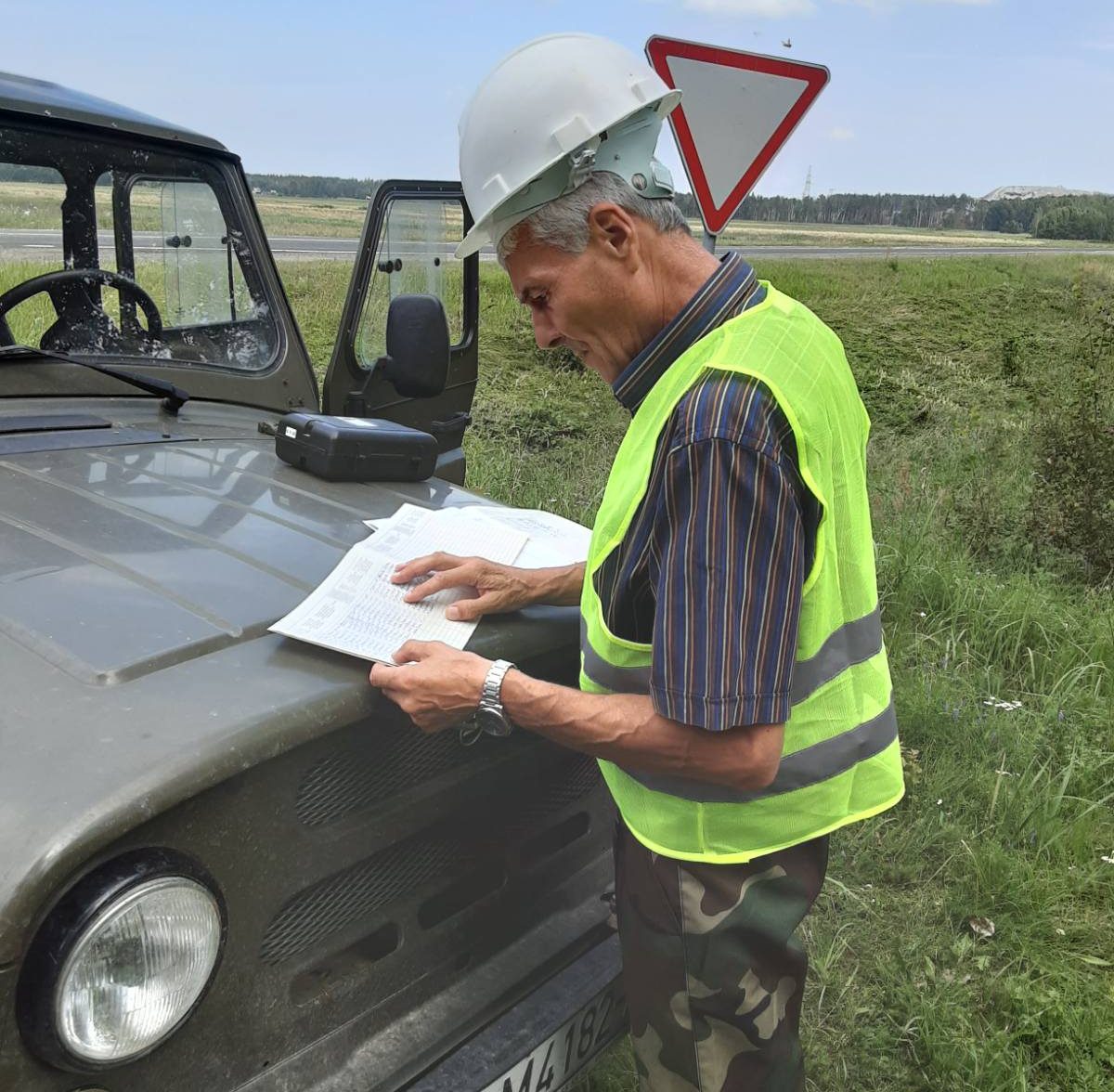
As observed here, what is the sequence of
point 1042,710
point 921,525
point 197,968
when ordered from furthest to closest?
point 921,525, point 1042,710, point 197,968

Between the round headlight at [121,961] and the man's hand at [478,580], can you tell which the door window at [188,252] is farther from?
the round headlight at [121,961]

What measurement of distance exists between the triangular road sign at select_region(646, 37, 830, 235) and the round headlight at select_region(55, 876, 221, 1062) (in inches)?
Answer: 108

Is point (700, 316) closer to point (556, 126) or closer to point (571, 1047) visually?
point (556, 126)

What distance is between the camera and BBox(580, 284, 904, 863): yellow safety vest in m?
1.35

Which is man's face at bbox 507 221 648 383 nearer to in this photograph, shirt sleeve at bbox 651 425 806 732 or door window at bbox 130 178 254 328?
shirt sleeve at bbox 651 425 806 732

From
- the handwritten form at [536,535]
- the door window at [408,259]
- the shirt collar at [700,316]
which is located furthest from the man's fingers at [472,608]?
the door window at [408,259]

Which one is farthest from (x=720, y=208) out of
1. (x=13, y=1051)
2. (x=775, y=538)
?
(x=13, y=1051)

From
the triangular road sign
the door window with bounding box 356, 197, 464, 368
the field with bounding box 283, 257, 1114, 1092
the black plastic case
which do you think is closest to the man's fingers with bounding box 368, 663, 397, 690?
the black plastic case

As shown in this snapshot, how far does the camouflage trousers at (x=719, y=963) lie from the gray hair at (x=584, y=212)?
92 centimetres

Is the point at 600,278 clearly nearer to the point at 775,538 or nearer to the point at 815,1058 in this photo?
the point at 775,538

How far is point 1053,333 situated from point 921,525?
8.06 meters

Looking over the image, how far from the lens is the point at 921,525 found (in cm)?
505

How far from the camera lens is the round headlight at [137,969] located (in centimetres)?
121

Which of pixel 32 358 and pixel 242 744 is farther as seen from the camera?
pixel 32 358
